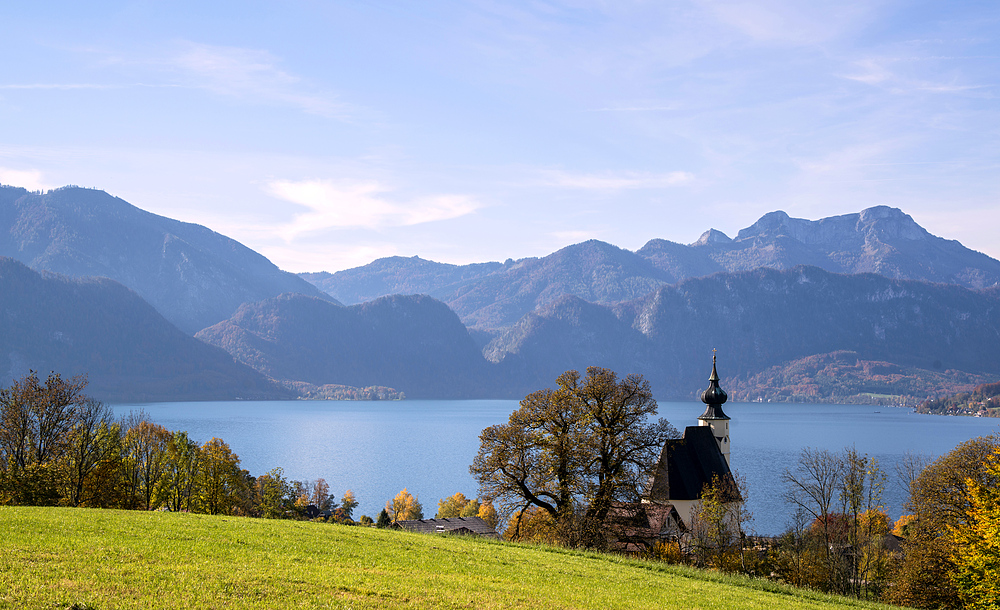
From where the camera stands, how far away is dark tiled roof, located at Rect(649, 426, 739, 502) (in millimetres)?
45938

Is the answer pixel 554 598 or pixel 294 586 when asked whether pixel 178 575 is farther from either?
pixel 554 598

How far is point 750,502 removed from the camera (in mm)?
87125

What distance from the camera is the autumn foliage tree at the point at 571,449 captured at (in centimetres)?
3416

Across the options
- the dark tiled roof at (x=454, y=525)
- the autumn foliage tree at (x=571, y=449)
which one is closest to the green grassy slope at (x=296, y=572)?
the autumn foliage tree at (x=571, y=449)

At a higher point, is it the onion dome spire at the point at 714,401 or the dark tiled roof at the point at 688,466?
the onion dome spire at the point at 714,401

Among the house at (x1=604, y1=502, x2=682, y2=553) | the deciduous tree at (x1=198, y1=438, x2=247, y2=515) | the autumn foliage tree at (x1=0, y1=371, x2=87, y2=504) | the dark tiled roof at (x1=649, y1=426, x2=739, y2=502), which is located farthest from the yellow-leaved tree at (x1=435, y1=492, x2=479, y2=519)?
the autumn foliage tree at (x1=0, y1=371, x2=87, y2=504)

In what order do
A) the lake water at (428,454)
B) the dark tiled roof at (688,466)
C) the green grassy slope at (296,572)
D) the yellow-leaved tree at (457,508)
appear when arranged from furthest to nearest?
the lake water at (428,454) → the yellow-leaved tree at (457,508) → the dark tiled roof at (688,466) → the green grassy slope at (296,572)

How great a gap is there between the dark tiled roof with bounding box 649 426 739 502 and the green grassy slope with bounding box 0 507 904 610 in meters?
24.2

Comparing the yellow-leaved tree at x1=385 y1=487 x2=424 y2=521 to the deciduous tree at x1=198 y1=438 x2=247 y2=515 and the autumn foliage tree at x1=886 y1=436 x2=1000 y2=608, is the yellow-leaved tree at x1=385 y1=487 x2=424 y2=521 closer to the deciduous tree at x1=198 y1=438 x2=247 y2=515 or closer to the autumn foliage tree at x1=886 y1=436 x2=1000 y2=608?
the deciduous tree at x1=198 y1=438 x2=247 y2=515

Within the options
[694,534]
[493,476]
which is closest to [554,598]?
[493,476]

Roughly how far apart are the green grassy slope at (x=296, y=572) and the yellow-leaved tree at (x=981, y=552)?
6.96m

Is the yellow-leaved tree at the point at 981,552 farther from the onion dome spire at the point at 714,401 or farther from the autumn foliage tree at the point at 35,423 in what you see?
the autumn foliage tree at the point at 35,423

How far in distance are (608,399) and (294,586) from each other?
78.2 ft

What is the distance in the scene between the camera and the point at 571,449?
34.0 metres
